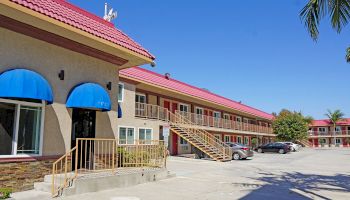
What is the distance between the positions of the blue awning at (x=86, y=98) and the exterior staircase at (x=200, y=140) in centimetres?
1636

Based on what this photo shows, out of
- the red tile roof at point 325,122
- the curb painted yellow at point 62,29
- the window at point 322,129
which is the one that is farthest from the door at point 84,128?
the window at point 322,129

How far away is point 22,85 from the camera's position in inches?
346

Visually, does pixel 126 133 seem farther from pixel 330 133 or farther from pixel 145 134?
pixel 330 133

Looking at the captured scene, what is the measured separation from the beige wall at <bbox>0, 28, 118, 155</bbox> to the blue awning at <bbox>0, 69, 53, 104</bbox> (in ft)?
1.59

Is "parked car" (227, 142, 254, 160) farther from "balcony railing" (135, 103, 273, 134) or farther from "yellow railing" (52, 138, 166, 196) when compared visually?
"yellow railing" (52, 138, 166, 196)

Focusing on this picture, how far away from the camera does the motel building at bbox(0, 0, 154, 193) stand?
9156mm

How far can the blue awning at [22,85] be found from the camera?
8.61 m

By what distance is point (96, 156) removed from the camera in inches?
477

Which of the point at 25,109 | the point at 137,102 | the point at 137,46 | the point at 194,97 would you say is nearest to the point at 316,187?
the point at 137,46

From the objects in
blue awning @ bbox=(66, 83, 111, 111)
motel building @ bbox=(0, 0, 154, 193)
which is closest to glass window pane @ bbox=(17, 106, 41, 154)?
motel building @ bbox=(0, 0, 154, 193)

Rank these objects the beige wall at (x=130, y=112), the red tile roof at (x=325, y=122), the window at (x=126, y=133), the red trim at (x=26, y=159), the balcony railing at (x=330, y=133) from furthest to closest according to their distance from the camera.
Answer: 1. the red tile roof at (x=325, y=122)
2. the balcony railing at (x=330, y=133)
3. the beige wall at (x=130, y=112)
4. the window at (x=126, y=133)
5. the red trim at (x=26, y=159)

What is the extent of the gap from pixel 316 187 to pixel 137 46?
925cm

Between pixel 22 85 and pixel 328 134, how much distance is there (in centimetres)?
8135

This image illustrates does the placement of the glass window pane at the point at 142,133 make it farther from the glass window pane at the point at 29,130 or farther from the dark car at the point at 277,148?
the dark car at the point at 277,148
